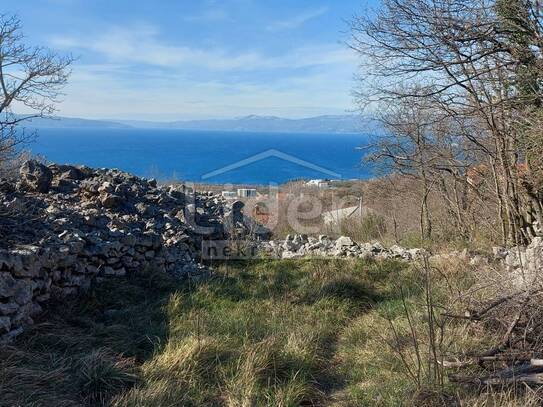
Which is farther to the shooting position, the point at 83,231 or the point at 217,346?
the point at 83,231

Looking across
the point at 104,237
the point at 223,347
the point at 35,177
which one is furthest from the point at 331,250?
the point at 35,177

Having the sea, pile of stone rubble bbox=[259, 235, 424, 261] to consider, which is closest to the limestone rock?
the sea

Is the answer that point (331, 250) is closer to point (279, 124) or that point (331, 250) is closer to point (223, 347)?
point (223, 347)

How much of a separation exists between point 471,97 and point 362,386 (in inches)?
220

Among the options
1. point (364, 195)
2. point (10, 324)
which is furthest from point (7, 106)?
point (364, 195)

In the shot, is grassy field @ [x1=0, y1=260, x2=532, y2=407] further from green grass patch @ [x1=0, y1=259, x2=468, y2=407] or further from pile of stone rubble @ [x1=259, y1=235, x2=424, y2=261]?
pile of stone rubble @ [x1=259, y1=235, x2=424, y2=261]

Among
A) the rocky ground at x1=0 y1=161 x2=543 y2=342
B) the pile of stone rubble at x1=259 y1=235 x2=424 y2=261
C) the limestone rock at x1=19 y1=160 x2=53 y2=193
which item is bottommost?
the pile of stone rubble at x1=259 y1=235 x2=424 y2=261

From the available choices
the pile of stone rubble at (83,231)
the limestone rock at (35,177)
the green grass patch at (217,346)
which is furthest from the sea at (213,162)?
the green grass patch at (217,346)

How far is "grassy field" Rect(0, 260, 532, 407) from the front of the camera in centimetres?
329

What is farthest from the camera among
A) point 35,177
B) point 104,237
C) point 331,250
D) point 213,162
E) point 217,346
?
point 213,162

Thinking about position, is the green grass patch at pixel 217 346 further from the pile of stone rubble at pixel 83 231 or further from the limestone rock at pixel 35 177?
the limestone rock at pixel 35 177

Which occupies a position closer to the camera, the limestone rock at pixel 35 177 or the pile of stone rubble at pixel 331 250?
the limestone rock at pixel 35 177

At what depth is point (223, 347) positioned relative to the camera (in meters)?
4.07

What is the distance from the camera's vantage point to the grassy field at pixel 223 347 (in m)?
3.29
